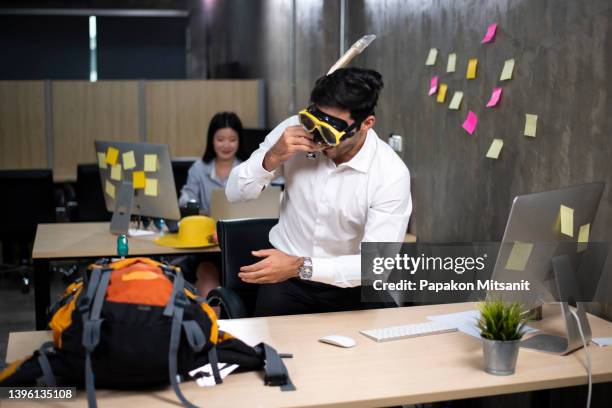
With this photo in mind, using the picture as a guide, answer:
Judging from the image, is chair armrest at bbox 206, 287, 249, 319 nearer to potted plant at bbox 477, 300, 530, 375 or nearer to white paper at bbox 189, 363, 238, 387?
white paper at bbox 189, 363, 238, 387

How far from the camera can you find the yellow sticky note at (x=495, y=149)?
2.84 m

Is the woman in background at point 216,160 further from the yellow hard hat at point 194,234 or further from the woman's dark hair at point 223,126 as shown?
the yellow hard hat at point 194,234

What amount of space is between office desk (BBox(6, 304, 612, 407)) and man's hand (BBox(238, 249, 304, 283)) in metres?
0.13

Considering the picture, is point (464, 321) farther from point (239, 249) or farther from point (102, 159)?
point (102, 159)

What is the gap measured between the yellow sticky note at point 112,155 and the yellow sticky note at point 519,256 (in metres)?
2.22

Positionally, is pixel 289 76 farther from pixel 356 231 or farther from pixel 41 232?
pixel 356 231

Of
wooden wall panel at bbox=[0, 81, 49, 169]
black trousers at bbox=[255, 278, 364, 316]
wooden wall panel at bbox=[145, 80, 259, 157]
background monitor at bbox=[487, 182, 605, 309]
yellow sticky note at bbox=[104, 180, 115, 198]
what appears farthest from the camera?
wooden wall panel at bbox=[145, 80, 259, 157]

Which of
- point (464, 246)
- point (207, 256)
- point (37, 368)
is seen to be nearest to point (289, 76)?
point (207, 256)

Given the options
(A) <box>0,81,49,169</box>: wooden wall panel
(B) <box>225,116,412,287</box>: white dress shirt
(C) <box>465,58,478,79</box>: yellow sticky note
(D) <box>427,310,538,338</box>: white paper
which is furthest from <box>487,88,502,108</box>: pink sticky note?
(A) <box>0,81,49,169</box>: wooden wall panel

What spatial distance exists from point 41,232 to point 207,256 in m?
0.85

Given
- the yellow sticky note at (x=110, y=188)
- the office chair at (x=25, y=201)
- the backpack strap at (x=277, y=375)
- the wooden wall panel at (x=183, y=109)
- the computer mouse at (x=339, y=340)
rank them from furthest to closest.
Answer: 1. the wooden wall panel at (x=183, y=109)
2. the office chair at (x=25, y=201)
3. the yellow sticky note at (x=110, y=188)
4. the computer mouse at (x=339, y=340)
5. the backpack strap at (x=277, y=375)

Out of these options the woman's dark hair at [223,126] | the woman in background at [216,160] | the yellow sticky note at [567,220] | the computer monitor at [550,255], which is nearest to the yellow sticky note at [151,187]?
the woman in background at [216,160]

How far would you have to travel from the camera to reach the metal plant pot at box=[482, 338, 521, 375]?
1.74 m

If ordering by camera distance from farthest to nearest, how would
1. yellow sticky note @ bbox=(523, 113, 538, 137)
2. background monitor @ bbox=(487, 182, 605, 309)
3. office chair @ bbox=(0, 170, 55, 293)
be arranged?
1. office chair @ bbox=(0, 170, 55, 293)
2. yellow sticky note @ bbox=(523, 113, 538, 137)
3. background monitor @ bbox=(487, 182, 605, 309)
